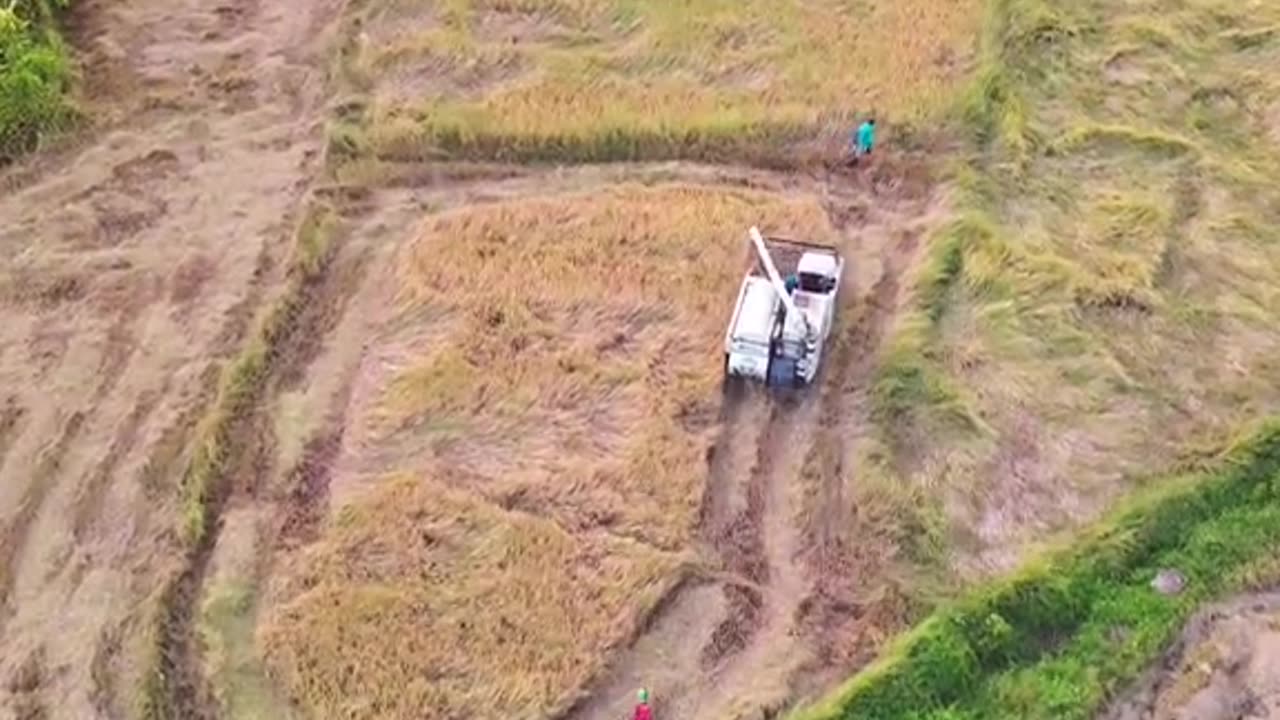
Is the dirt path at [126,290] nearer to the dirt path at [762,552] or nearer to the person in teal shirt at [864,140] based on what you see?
the dirt path at [762,552]

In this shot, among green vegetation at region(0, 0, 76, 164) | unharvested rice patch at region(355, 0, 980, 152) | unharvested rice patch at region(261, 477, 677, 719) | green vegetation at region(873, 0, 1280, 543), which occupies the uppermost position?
green vegetation at region(0, 0, 76, 164)

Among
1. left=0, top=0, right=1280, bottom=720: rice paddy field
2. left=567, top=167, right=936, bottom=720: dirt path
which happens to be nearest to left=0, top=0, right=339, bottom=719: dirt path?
left=0, top=0, right=1280, bottom=720: rice paddy field

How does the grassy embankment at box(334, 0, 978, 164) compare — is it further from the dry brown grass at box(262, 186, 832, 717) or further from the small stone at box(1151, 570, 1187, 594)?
the small stone at box(1151, 570, 1187, 594)

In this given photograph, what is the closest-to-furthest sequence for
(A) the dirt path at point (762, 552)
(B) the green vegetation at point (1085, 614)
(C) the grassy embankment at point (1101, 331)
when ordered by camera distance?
1. (B) the green vegetation at point (1085, 614)
2. (A) the dirt path at point (762, 552)
3. (C) the grassy embankment at point (1101, 331)

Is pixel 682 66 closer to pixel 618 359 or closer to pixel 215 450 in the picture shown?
pixel 618 359

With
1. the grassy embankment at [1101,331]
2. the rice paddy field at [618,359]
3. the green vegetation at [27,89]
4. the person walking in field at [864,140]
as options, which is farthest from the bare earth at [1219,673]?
the green vegetation at [27,89]

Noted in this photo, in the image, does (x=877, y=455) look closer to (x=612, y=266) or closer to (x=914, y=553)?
(x=914, y=553)

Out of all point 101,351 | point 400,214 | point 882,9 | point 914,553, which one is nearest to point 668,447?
point 914,553
